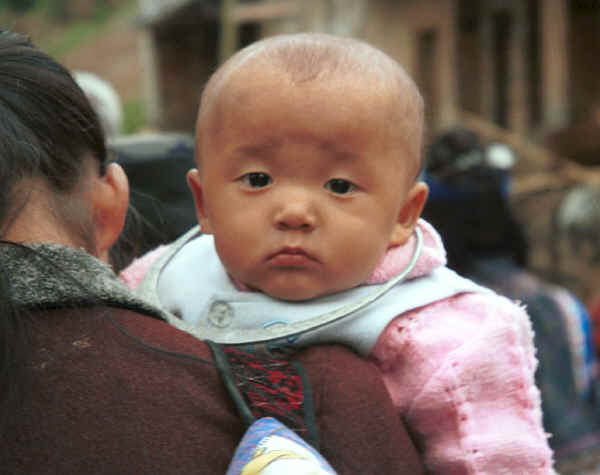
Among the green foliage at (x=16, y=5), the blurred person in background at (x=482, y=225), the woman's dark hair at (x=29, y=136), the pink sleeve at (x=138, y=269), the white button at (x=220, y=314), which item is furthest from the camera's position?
the green foliage at (x=16, y=5)

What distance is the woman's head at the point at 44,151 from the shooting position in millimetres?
1216

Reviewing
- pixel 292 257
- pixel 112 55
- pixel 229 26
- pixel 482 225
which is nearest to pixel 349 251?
pixel 292 257

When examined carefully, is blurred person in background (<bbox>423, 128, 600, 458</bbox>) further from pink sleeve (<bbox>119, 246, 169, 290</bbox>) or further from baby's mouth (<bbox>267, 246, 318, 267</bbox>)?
baby's mouth (<bbox>267, 246, 318, 267</bbox>)

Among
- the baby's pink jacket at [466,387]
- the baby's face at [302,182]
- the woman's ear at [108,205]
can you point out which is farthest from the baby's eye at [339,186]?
the woman's ear at [108,205]

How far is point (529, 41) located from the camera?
830 centimetres

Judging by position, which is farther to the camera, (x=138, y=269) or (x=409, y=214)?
(x=138, y=269)

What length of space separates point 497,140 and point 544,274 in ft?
4.00

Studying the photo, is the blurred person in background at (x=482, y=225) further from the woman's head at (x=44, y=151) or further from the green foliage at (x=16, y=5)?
the green foliage at (x=16, y=5)

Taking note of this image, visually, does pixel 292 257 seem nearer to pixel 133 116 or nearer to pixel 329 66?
pixel 329 66

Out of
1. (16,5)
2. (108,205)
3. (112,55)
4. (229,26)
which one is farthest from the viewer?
(112,55)

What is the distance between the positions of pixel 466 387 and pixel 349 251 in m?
0.29

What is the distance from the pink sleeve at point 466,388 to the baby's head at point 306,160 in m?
0.15

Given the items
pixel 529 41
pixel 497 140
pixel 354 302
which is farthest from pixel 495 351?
pixel 529 41

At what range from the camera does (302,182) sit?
4.76ft
